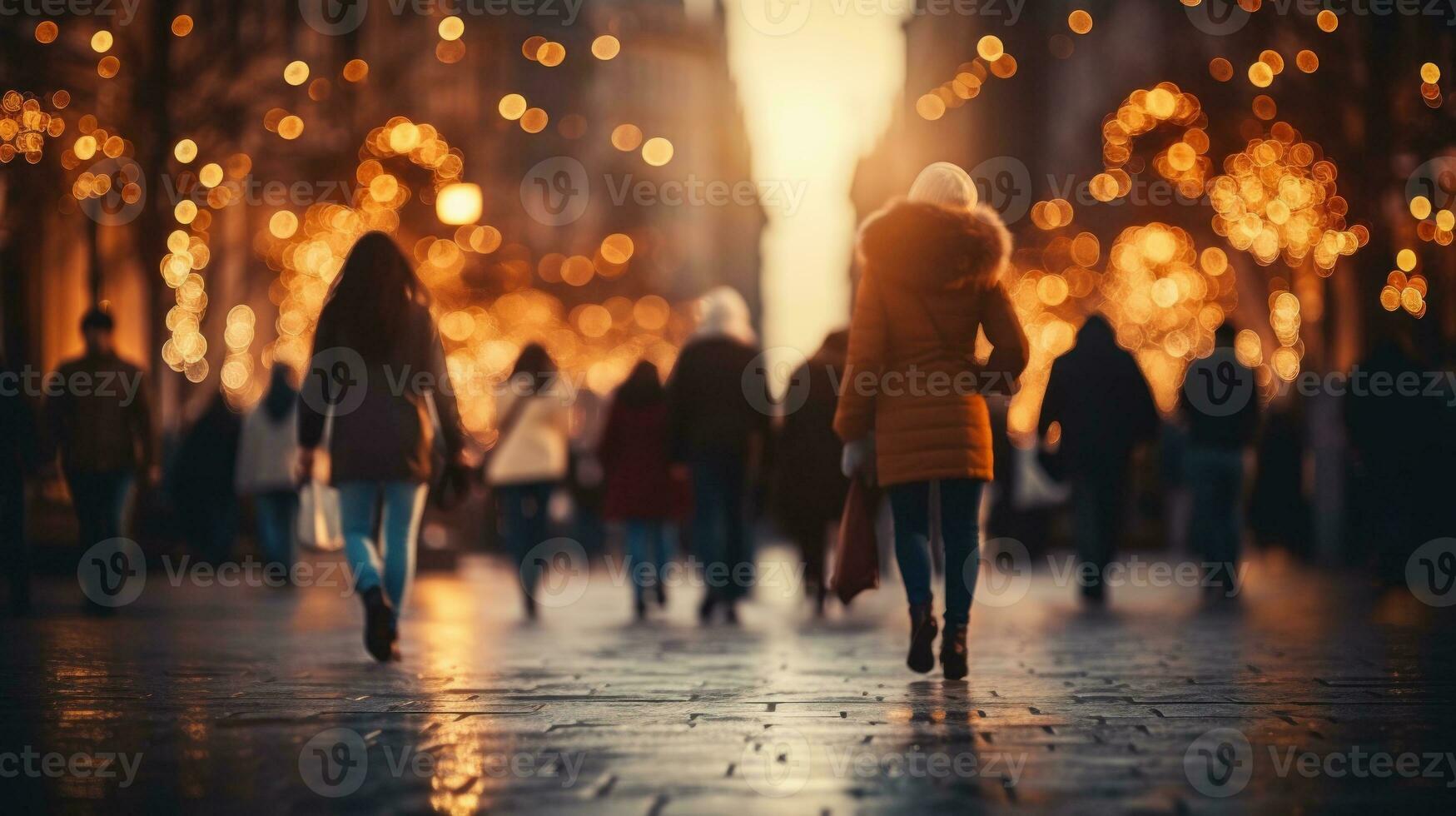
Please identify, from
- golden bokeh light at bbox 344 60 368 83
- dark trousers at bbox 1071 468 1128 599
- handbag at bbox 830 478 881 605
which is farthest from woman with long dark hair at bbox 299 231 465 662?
golden bokeh light at bbox 344 60 368 83

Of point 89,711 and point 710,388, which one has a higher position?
point 710,388

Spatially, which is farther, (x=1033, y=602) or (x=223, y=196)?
(x=223, y=196)

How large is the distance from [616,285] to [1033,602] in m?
45.0

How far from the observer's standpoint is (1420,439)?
14.9 m

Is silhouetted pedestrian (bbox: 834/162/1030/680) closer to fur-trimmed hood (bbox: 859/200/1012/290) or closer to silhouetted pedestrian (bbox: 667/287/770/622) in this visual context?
fur-trimmed hood (bbox: 859/200/1012/290)

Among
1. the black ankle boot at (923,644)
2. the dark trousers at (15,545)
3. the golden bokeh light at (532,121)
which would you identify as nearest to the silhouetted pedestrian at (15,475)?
the dark trousers at (15,545)

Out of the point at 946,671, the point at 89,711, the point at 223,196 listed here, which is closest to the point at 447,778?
the point at 89,711

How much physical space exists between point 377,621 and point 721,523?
4119mm

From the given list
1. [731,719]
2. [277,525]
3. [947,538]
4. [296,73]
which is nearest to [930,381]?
[947,538]

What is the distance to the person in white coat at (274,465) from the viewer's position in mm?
16312

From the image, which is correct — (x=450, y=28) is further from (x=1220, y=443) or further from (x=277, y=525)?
(x=1220, y=443)

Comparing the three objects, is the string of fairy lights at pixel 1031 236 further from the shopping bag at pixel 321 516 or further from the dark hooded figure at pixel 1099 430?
the shopping bag at pixel 321 516

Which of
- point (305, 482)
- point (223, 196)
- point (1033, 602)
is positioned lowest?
point (1033, 602)

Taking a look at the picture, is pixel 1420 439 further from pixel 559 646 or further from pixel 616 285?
pixel 616 285
